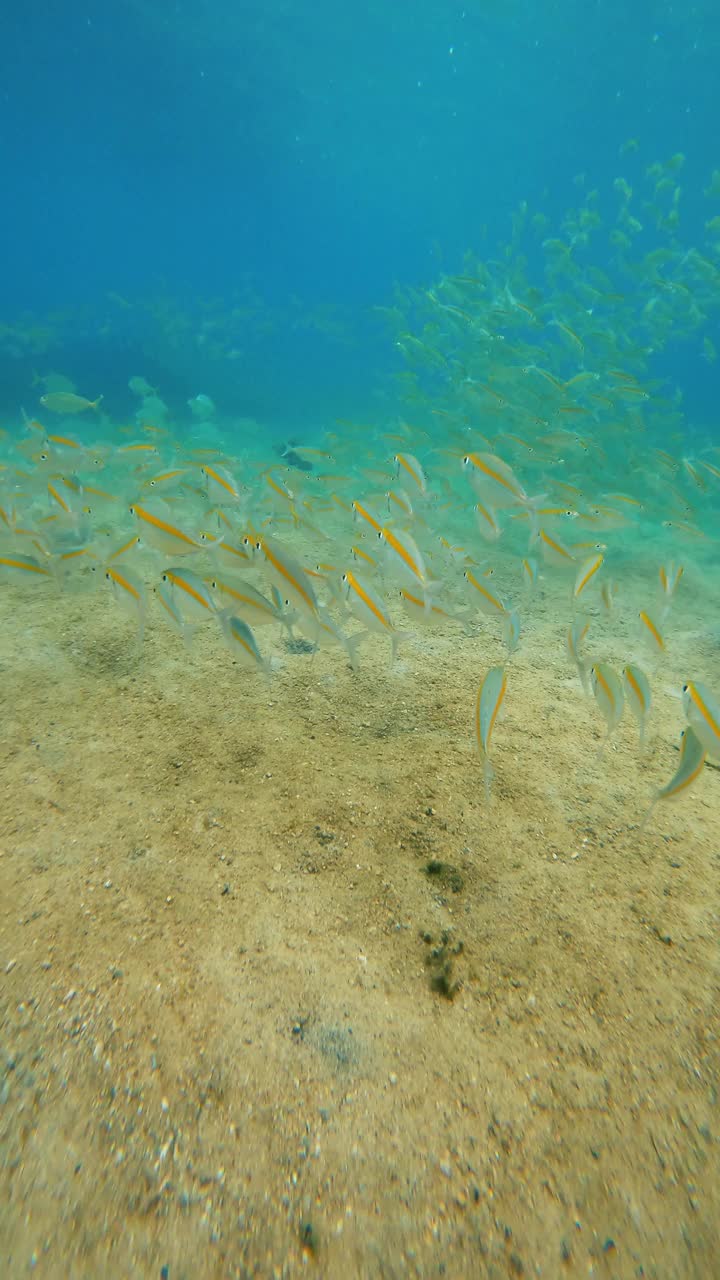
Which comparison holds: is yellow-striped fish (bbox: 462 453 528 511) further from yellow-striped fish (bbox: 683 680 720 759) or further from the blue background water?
the blue background water

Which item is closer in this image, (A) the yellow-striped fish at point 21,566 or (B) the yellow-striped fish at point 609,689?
(B) the yellow-striped fish at point 609,689

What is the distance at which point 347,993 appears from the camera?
6.86 ft

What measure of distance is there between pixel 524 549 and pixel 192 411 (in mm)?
18121

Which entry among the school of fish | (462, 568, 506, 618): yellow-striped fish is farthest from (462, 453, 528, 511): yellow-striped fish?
(462, 568, 506, 618): yellow-striped fish

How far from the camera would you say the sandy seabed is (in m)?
1.46

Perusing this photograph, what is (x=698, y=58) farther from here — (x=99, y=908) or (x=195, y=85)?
(x=99, y=908)

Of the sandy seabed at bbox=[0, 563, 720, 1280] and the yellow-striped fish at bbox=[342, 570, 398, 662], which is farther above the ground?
the yellow-striped fish at bbox=[342, 570, 398, 662]

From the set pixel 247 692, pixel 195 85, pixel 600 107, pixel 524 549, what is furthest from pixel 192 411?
pixel 600 107

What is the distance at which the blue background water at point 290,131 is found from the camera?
2838 cm

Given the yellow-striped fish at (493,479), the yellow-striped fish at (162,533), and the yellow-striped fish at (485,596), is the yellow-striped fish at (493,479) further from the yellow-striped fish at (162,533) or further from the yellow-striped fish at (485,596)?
the yellow-striped fish at (162,533)

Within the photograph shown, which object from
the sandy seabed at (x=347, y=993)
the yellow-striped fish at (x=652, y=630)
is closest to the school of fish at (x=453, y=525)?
the yellow-striped fish at (x=652, y=630)

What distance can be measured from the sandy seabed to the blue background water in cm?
2145

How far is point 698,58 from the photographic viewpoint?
3950cm

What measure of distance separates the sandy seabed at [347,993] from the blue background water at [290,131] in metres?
21.5
